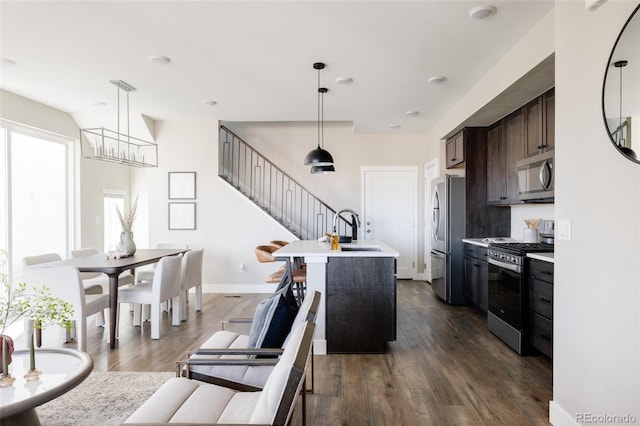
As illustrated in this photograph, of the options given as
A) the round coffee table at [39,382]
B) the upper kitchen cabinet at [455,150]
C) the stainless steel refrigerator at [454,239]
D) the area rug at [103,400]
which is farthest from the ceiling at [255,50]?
the area rug at [103,400]

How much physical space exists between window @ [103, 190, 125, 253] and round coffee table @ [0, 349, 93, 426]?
15.3ft

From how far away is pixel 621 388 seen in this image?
1715 mm

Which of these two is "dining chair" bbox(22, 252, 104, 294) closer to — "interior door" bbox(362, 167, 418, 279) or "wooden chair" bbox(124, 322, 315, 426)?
"wooden chair" bbox(124, 322, 315, 426)

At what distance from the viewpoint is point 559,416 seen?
2.15m

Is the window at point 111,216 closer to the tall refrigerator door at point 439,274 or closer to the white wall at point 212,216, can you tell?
the white wall at point 212,216

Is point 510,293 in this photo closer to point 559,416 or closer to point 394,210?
point 559,416

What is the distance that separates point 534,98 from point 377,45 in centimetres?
177

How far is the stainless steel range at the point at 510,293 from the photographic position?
323cm

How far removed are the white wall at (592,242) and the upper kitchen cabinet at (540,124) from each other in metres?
1.37

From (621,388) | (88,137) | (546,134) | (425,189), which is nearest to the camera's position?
(621,388)

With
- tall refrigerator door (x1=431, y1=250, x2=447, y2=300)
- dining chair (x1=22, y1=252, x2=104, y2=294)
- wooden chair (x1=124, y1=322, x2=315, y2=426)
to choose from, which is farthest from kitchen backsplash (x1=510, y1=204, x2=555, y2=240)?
dining chair (x1=22, y1=252, x2=104, y2=294)

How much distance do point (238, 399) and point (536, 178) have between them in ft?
11.5

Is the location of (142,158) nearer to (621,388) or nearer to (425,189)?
(425,189)

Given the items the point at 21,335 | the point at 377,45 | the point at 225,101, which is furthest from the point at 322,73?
the point at 21,335
